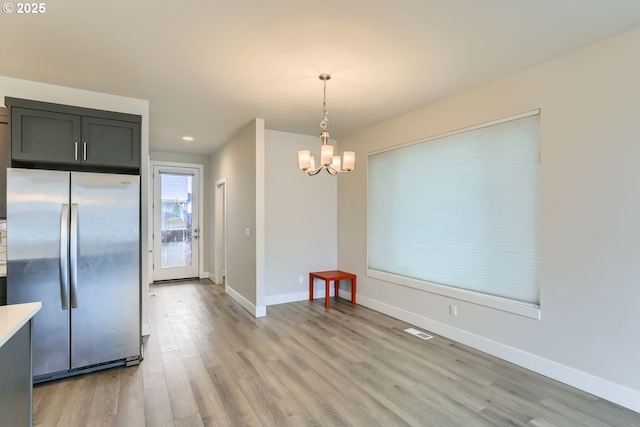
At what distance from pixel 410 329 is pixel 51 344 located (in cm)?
365

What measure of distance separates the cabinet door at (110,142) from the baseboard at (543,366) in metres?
3.75

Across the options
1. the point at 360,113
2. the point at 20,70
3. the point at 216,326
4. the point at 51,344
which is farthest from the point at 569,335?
the point at 20,70

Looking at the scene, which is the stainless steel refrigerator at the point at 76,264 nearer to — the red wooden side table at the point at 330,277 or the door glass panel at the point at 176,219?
the red wooden side table at the point at 330,277

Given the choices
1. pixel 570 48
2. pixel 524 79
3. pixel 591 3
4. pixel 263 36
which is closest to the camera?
pixel 591 3

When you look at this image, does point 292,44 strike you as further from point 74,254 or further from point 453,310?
point 453,310

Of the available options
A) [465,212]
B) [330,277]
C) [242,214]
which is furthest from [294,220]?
[465,212]

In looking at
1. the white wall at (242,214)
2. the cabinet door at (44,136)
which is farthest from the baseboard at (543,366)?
the cabinet door at (44,136)

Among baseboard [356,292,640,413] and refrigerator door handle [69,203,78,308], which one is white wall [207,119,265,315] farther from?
baseboard [356,292,640,413]

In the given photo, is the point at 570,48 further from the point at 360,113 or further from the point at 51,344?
the point at 51,344

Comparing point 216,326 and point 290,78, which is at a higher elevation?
point 290,78

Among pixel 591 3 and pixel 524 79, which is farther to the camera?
pixel 524 79

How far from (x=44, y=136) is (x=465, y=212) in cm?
424

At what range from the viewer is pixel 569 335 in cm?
262

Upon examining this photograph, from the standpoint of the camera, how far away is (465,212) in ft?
11.6
